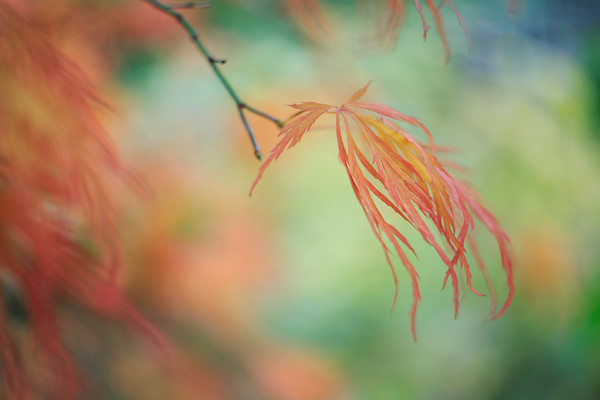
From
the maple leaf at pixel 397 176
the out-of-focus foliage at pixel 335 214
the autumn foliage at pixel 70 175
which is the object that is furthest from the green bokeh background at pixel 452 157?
the maple leaf at pixel 397 176

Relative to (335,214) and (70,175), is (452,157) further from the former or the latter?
(70,175)

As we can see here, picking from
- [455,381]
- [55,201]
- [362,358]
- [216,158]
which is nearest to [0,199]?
[55,201]

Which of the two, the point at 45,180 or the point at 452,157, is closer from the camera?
the point at 45,180

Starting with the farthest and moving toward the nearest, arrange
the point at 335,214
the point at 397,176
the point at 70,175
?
the point at 335,214 < the point at 70,175 < the point at 397,176

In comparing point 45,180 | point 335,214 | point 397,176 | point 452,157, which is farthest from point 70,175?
point 452,157

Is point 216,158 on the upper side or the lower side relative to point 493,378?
upper

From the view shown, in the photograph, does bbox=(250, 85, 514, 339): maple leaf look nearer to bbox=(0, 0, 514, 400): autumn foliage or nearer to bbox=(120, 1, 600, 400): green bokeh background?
bbox=(0, 0, 514, 400): autumn foliage

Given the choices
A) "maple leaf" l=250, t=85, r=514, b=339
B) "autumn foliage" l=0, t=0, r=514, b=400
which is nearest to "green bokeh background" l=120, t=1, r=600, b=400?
"autumn foliage" l=0, t=0, r=514, b=400

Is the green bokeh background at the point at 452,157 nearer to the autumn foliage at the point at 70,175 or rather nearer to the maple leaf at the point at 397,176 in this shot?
the autumn foliage at the point at 70,175

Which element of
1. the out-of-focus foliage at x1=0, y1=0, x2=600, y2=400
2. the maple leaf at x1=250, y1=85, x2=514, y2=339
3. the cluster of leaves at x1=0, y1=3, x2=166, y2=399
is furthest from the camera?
the out-of-focus foliage at x1=0, y1=0, x2=600, y2=400

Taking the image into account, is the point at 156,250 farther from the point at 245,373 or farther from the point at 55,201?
the point at 55,201

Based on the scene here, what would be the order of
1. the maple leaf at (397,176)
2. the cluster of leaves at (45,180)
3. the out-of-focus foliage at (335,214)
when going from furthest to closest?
the out-of-focus foliage at (335,214) → the cluster of leaves at (45,180) → the maple leaf at (397,176)
